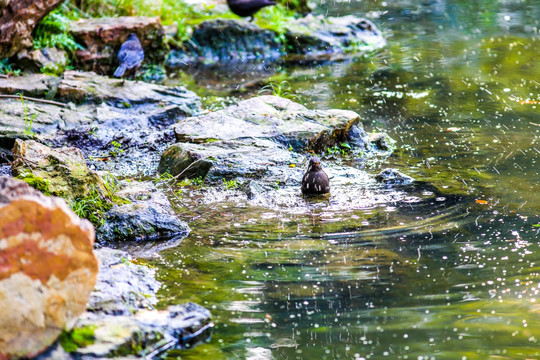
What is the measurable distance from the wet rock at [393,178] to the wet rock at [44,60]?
657cm

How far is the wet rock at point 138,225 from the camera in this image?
5.45 metres

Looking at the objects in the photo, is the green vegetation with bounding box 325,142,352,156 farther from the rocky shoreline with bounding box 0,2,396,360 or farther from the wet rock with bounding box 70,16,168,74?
the wet rock with bounding box 70,16,168,74

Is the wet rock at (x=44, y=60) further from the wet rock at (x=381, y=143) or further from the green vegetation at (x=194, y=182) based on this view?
the wet rock at (x=381, y=143)

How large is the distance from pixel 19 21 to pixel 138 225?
6.06 m

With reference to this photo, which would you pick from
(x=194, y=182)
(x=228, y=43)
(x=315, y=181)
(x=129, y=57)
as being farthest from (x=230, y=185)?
(x=228, y=43)

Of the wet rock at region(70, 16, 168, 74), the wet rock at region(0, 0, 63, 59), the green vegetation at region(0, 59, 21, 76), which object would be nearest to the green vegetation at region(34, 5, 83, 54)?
the wet rock at region(70, 16, 168, 74)

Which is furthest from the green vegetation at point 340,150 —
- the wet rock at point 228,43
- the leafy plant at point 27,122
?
the wet rock at point 228,43

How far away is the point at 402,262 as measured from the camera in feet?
15.8

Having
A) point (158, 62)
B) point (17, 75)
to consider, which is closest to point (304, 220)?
point (17, 75)

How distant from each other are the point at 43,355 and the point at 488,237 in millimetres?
3564

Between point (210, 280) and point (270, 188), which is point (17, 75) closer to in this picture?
point (270, 188)

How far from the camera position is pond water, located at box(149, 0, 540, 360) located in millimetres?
3758

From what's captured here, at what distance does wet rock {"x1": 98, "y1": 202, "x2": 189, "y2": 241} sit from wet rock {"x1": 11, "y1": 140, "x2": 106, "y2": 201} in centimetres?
36

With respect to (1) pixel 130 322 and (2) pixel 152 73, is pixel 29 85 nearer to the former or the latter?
(2) pixel 152 73
